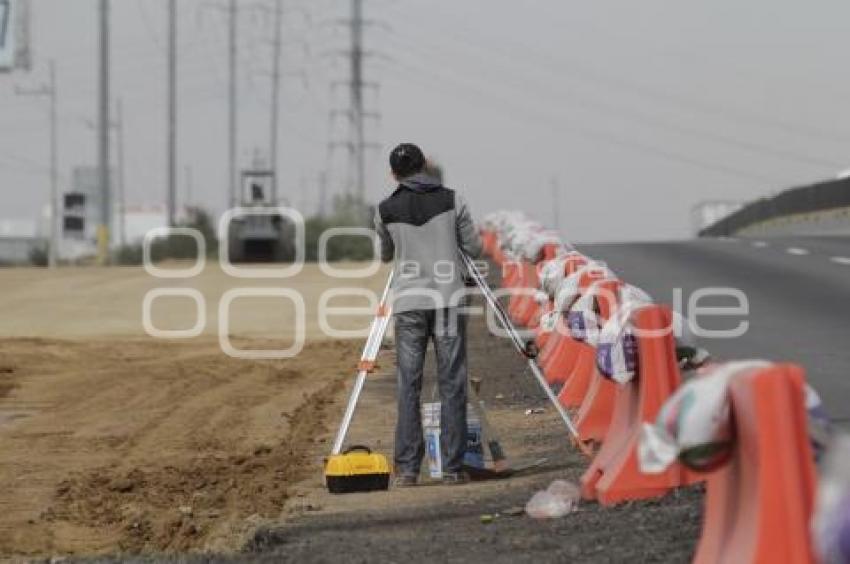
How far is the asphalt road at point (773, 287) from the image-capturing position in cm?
1692

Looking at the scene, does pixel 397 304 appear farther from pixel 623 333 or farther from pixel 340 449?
pixel 623 333

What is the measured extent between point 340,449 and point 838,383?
4.74m

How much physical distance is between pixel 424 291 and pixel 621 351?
1.78 meters

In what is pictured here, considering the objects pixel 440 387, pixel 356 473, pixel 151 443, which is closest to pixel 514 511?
pixel 356 473

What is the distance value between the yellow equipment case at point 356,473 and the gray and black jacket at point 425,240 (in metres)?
0.95

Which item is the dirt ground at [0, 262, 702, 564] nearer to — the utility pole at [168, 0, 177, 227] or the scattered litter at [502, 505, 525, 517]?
the scattered litter at [502, 505, 525, 517]

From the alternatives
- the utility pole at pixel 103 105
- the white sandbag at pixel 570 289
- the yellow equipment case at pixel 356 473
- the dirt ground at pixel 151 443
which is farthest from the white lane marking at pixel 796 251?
the utility pole at pixel 103 105

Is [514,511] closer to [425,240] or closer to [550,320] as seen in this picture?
[425,240]

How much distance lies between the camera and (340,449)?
1138 centimetres

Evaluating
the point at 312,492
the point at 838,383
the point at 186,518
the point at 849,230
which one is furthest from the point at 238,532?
the point at 849,230

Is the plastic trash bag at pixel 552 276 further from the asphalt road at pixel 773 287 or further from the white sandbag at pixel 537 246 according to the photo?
the white sandbag at pixel 537 246

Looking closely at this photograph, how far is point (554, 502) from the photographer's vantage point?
30.2 feet

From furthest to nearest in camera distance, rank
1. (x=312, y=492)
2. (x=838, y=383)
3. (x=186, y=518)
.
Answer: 1. (x=838, y=383)
2. (x=312, y=492)
3. (x=186, y=518)

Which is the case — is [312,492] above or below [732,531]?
below
